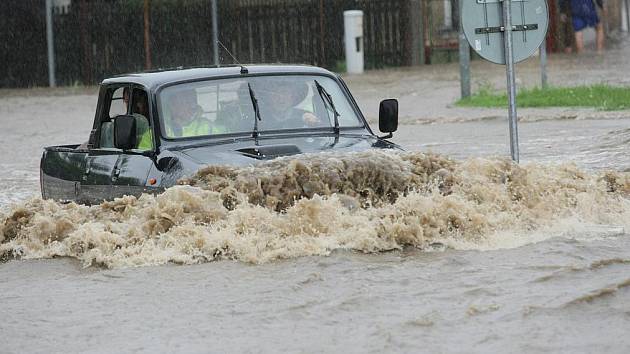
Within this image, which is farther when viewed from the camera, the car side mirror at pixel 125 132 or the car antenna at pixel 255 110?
the car antenna at pixel 255 110

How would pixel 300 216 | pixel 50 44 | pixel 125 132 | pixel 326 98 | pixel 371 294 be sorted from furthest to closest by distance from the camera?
pixel 50 44 → pixel 326 98 → pixel 125 132 → pixel 300 216 → pixel 371 294

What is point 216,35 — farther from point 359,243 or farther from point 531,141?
point 359,243

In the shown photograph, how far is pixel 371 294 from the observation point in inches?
327

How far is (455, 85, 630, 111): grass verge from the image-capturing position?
22.8 meters

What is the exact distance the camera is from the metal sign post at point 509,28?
504 inches

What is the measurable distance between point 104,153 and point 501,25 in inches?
149

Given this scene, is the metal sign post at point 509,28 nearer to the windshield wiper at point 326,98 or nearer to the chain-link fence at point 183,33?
the windshield wiper at point 326,98

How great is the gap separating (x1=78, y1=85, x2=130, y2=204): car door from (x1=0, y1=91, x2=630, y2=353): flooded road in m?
0.39

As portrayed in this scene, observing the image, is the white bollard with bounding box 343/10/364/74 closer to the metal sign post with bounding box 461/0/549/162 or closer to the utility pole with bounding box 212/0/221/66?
the utility pole with bounding box 212/0/221/66

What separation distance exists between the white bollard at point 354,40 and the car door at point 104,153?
23.1m

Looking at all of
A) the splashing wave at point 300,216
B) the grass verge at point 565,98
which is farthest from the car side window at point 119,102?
the grass verge at point 565,98

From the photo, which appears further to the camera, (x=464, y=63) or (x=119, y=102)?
(x=464, y=63)

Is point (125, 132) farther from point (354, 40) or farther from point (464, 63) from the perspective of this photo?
point (354, 40)

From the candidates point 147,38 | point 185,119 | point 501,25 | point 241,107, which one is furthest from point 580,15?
point 185,119
